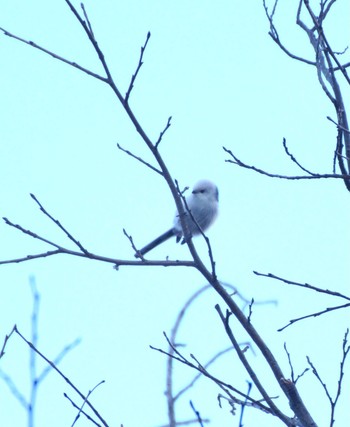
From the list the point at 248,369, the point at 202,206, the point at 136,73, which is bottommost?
the point at 248,369

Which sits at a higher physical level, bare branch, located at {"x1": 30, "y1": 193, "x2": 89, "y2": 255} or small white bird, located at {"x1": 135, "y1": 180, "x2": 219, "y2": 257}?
small white bird, located at {"x1": 135, "y1": 180, "x2": 219, "y2": 257}

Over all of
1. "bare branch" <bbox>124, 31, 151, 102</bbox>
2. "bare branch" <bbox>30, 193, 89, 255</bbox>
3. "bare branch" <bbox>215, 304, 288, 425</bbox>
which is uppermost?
"bare branch" <bbox>124, 31, 151, 102</bbox>

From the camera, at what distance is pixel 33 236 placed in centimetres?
264

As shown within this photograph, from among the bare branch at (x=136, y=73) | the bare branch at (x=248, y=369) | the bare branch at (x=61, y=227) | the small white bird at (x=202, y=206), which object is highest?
the small white bird at (x=202, y=206)

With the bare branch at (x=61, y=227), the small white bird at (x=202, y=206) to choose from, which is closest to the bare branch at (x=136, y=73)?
the bare branch at (x=61, y=227)

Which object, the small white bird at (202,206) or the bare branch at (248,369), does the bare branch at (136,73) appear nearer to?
the bare branch at (248,369)

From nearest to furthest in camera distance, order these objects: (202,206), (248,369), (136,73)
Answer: (248,369) < (136,73) < (202,206)

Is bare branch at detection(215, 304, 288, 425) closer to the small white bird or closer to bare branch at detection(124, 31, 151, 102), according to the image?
bare branch at detection(124, 31, 151, 102)

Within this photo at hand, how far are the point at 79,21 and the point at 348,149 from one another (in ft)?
2.81

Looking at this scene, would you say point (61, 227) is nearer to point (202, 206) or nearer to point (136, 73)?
point (136, 73)

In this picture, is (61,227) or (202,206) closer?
(61,227)

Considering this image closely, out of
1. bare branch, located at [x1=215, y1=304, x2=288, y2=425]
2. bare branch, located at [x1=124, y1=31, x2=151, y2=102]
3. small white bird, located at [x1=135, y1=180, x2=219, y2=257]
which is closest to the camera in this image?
bare branch, located at [x1=215, y1=304, x2=288, y2=425]

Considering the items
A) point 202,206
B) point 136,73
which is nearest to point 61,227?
point 136,73

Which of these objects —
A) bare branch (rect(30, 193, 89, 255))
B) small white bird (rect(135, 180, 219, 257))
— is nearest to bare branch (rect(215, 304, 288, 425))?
bare branch (rect(30, 193, 89, 255))
